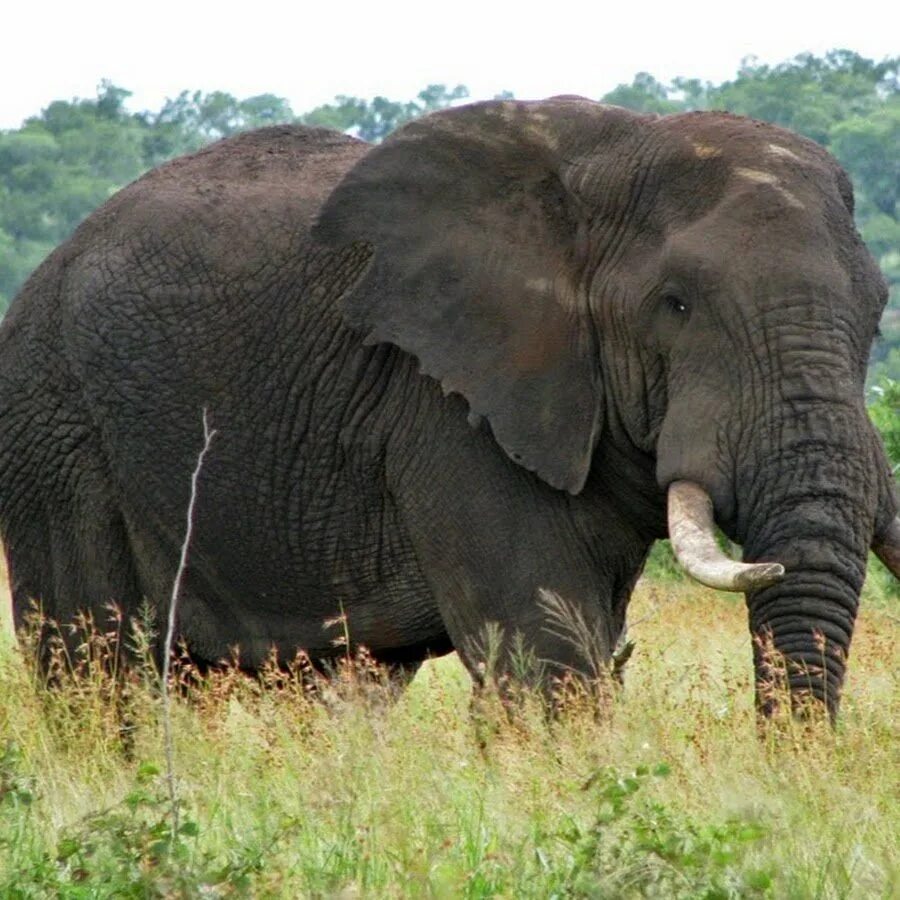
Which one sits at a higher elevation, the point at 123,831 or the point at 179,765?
the point at 123,831

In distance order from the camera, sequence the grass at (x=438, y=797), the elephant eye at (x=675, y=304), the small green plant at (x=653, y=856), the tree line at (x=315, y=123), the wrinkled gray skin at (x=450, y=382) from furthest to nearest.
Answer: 1. the tree line at (x=315, y=123)
2. the elephant eye at (x=675, y=304)
3. the wrinkled gray skin at (x=450, y=382)
4. the grass at (x=438, y=797)
5. the small green plant at (x=653, y=856)

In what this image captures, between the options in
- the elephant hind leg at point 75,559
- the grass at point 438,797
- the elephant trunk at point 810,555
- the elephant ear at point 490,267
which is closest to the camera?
the grass at point 438,797

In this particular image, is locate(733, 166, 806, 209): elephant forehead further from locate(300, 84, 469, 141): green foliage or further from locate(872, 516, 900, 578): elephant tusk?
locate(300, 84, 469, 141): green foliage

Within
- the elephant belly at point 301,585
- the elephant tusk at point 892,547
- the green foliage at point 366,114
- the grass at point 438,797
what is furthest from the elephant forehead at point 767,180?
the green foliage at point 366,114

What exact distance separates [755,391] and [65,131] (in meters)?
85.7

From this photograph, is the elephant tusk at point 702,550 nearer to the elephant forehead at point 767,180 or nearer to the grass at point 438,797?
the grass at point 438,797

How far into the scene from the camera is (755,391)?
669cm

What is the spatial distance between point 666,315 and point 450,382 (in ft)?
2.43

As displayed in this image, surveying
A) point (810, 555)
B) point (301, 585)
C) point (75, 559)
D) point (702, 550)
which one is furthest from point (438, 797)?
point (75, 559)

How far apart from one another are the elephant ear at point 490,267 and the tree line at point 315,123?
169 feet

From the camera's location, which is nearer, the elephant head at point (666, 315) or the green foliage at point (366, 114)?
the elephant head at point (666, 315)

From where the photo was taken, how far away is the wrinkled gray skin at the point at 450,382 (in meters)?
6.69

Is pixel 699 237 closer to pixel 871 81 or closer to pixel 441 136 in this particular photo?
pixel 441 136

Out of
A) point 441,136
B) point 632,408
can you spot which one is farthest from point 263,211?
point 632,408
